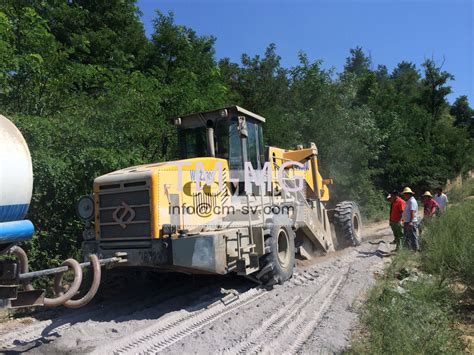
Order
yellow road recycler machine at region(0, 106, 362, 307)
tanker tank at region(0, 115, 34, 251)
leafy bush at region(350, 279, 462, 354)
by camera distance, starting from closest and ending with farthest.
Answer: tanker tank at region(0, 115, 34, 251)
leafy bush at region(350, 279, 462, 354)
yellow road recycler machine at region(0, 106, 362, 307)

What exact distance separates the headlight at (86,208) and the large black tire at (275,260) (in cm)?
286

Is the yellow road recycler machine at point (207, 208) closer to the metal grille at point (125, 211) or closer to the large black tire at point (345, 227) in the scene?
the metal grille at point (125, 211)

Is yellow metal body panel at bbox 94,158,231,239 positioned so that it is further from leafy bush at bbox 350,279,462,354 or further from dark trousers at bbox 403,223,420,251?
dark trousers at bbox 403,223,420,251

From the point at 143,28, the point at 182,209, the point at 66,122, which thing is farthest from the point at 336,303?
the point at 143,28

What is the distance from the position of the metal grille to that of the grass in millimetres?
3219

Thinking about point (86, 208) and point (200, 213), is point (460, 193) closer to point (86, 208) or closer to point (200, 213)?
point (200, 213)

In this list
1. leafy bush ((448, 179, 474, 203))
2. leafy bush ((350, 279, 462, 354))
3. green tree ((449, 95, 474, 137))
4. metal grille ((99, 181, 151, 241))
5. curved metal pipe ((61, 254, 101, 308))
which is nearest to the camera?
leafy bush ((350, 279, 462, 354))

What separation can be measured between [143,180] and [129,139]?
14.6 ft

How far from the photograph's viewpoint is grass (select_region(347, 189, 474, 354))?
4.69 meters

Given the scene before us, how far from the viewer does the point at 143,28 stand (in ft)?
74.8

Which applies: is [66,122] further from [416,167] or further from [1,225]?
[416,167]

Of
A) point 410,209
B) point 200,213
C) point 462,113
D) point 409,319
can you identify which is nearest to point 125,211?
point 200,213

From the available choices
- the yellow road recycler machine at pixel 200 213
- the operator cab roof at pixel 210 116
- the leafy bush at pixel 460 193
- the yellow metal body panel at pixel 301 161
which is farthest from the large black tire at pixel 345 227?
the leafy bush at pixel 460 193

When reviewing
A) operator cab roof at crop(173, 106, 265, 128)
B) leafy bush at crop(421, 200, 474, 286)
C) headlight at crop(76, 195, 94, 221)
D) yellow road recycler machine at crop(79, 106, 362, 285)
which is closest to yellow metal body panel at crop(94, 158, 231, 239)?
yellow road recycler machine at crop(79, 106, 362, 285)
